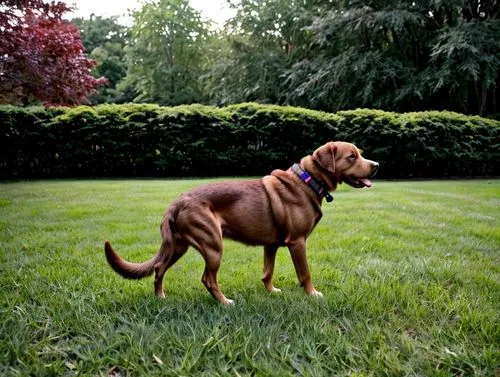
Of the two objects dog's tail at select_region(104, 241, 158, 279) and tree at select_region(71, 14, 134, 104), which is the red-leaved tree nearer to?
dog's tail at select_region(104, 241, 158, 279)

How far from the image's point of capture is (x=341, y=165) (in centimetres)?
329

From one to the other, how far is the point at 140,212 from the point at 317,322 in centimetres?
477

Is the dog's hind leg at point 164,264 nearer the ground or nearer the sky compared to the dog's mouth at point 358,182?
nearer the ground

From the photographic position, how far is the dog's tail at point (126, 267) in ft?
9.28

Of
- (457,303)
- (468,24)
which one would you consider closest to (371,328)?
(457,303)

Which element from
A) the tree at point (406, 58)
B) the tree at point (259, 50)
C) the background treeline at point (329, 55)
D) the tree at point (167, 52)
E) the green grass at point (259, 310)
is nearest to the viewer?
the green grass at point (259, 310)

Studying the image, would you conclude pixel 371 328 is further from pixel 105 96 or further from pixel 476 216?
pixel 105 96

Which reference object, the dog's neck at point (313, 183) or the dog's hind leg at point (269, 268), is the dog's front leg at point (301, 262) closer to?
the dog's hind leg at point (269, 268)

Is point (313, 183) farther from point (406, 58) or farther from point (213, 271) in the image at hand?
point (406, 58)

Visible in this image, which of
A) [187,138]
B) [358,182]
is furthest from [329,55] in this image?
[358,182]

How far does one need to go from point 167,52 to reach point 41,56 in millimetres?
25746

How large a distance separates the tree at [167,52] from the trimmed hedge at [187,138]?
20055 mm

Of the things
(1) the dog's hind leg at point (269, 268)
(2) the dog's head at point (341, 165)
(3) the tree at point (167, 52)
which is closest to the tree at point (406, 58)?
(3) the tree at point (167, 52)

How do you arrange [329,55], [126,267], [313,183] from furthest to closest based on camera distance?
1. [329,55]
2. [313,183]
3. [126,267]
